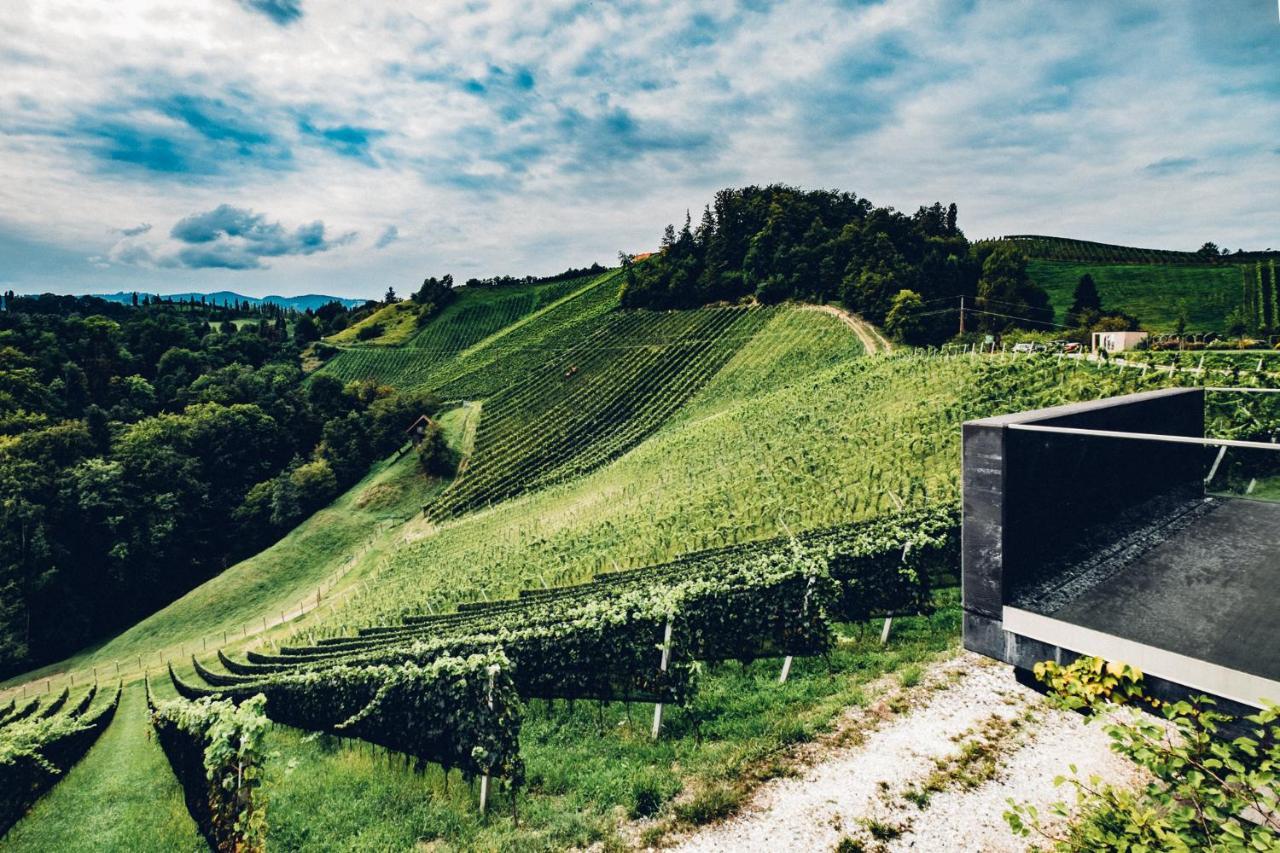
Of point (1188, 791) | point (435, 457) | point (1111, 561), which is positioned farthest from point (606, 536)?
point (435, 457)

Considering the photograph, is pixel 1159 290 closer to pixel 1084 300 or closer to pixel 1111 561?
pixel 1084 300

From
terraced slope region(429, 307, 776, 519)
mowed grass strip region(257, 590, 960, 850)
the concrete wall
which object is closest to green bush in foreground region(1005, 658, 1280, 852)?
the concrete wall

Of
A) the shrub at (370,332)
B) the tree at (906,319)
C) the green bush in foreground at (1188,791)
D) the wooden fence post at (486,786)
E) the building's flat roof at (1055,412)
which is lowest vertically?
the wooden fence post at (486,786)

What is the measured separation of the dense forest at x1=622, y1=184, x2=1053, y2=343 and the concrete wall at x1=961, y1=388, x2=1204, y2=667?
4242 cm

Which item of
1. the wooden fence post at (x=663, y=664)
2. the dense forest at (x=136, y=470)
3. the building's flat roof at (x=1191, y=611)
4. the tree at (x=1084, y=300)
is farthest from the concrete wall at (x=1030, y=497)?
the tree at (x=1084, y=300)

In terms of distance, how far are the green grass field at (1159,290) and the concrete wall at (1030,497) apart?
60.6 metres

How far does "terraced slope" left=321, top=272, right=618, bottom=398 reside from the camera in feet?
236

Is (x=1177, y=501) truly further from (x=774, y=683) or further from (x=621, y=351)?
(x=621, y=351)

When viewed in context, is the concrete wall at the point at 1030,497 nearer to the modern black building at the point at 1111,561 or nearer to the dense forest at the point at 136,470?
the modern black building at the point at 1111,561

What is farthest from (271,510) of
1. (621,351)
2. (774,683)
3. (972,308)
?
(972,308)

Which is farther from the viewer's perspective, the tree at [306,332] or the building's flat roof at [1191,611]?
the tree at [306,332]

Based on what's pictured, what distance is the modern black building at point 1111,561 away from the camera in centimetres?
407

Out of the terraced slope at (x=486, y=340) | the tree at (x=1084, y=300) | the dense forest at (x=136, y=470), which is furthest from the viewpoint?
the terraced slope at (x=486, y=340)

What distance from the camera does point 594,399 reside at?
53.9 metres
